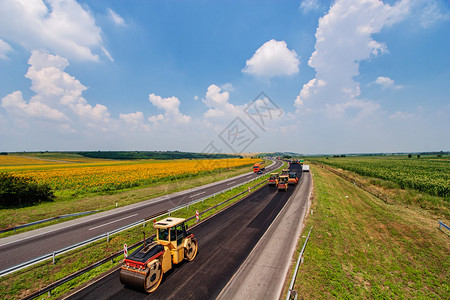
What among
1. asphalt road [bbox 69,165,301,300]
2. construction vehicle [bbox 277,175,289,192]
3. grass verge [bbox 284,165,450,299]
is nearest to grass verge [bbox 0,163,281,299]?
asphalt road [bbox 69,165,301,300]

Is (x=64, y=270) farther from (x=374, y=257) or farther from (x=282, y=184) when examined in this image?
(x=282, y=184)

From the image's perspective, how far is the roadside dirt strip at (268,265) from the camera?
8.25 meters

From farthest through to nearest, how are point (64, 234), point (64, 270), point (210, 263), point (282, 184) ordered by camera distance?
1. point (282, 184)
2. point (64, 234)
3. point (210, 263)
4. point (64, 270)

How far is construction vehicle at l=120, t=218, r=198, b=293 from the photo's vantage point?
784 centimetres

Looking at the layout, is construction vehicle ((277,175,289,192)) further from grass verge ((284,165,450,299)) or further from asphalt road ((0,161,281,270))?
asphalt road ((0,161,281,270))

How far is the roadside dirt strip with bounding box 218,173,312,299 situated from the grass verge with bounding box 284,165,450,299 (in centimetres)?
78

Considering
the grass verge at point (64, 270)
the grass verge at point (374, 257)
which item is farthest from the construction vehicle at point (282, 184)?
the grass verge at point (64, 270)

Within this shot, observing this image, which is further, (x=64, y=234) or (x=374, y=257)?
(x=64, y=234)

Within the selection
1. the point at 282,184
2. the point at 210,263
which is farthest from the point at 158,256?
the point at 282,184

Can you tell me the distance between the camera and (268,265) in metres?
10.2

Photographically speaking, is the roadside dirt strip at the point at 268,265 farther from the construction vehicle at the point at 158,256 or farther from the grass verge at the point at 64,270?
the grass verge at the point at 64,270

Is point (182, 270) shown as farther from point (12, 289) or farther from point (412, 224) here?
point (412, 224)

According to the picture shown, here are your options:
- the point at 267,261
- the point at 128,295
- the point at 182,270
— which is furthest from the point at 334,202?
the point at 128,295

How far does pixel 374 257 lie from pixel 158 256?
1369 centimetres
